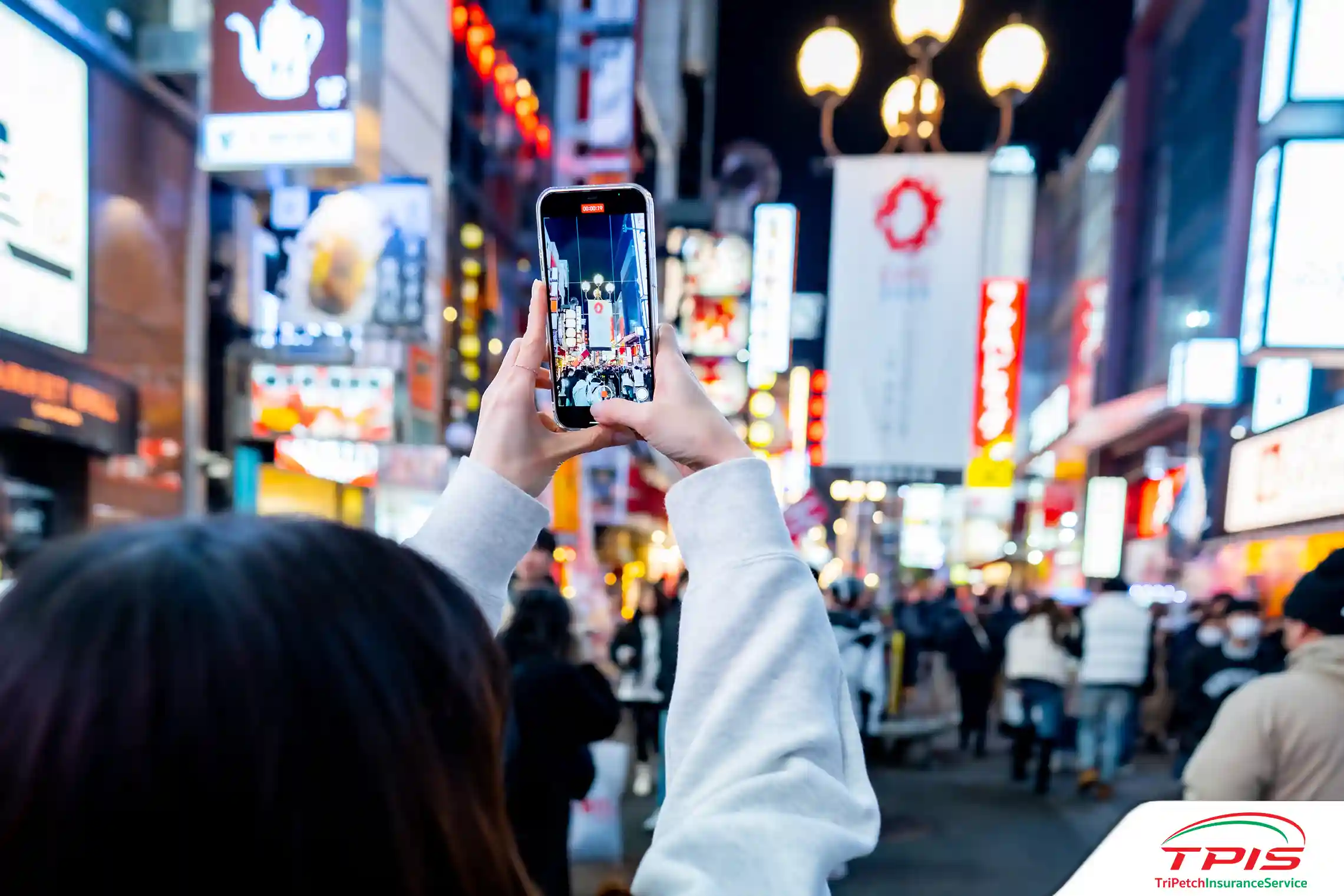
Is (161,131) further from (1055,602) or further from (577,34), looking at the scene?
(577,34)

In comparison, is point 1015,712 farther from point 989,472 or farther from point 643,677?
point 643,677

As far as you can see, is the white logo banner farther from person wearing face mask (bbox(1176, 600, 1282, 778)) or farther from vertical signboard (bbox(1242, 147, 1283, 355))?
person wearing face mask (bbox(1176, 600, 1282, 778))

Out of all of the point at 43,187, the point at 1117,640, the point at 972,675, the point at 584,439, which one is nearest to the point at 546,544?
the point at 584,439

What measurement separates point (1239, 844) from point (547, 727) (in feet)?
8.93

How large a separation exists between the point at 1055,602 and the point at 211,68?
32.7ft

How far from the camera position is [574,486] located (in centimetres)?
1744

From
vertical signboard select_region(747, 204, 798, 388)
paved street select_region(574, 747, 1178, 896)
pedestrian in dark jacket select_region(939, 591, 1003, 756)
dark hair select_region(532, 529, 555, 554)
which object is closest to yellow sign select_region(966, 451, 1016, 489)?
pedestrian in dark jacket select_region(939, 591, 1003, 756)

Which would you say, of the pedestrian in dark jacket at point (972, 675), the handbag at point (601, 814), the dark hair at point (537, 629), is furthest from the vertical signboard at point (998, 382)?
the dark hair at point (537, 629)

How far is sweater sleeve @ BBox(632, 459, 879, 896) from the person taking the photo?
0.90m

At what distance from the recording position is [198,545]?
68 centimetres

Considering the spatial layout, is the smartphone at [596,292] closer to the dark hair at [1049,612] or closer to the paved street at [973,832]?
the paved street at [973,832]

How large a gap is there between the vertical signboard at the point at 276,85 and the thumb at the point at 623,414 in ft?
25.7

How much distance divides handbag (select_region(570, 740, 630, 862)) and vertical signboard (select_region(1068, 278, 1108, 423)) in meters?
29.9

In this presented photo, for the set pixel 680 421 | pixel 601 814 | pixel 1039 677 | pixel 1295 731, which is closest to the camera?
pixel 680 421
